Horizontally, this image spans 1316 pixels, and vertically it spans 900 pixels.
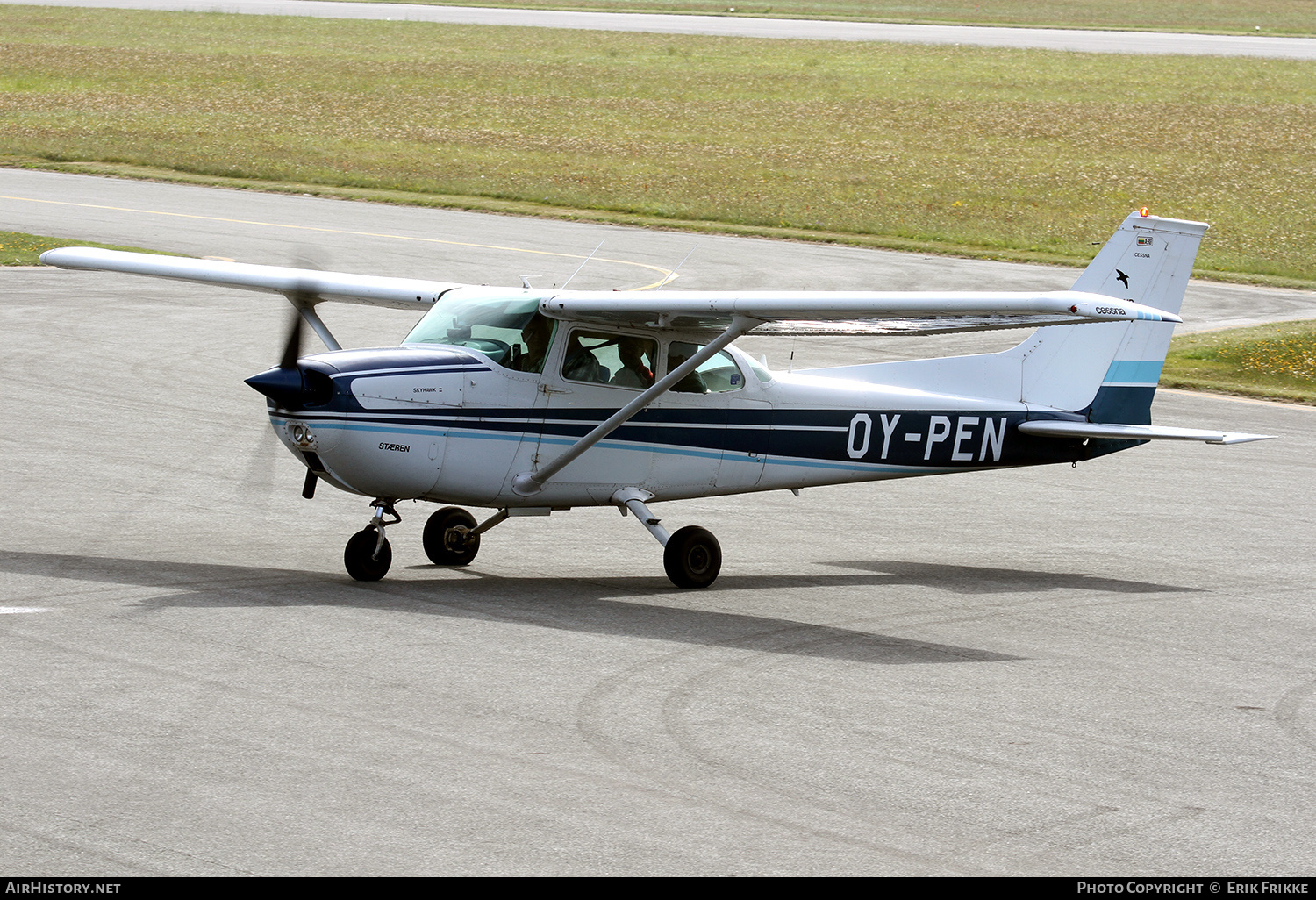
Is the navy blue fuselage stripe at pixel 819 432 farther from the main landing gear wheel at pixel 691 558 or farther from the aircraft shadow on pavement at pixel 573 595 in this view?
the aircraft shadow on pavement at pixel 573 595

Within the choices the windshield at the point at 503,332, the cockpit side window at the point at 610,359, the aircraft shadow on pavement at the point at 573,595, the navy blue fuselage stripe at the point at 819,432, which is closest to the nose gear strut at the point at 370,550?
the aircraft shadow on pavement at the point at 573,595

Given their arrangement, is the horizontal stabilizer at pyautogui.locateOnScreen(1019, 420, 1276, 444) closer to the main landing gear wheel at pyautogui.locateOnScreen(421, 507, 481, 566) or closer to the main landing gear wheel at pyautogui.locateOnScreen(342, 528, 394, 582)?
the main landing gear wheel at pyautogui.locateOnScreen(421, 507, 481, 566)

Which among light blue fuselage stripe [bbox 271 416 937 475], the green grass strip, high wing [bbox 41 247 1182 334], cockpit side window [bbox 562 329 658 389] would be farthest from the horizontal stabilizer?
the green grass strip

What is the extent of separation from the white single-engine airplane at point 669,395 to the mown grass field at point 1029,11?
74961 mm

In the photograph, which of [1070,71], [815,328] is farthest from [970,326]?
[1070,71]

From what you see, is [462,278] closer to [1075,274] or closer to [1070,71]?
[1075,274]

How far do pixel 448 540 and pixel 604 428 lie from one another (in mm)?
1923

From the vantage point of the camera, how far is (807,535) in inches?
591

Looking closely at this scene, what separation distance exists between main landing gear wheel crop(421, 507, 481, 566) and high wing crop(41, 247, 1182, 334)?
194 cm

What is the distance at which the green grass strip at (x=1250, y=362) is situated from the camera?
2400cm

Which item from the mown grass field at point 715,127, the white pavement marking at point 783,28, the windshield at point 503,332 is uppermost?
the white pavement marking at point 783,28

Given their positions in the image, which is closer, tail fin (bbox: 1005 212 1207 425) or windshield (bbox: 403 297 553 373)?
windshield (bbox: 403 297 553 373)

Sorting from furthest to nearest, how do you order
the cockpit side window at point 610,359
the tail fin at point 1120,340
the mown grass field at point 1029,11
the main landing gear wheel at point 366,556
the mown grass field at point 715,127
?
the mown grass field at point 1029,11
the mown grass field at point 715,127
the tail fin at point 1120,340
the cockpit side window at point 610,359
the main landing gear wheel at point 366,556

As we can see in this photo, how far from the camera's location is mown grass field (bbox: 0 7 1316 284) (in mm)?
40625
